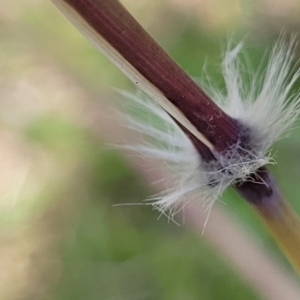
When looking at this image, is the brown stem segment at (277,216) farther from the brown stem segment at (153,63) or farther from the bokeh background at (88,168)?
the bokeh background at (88,168)

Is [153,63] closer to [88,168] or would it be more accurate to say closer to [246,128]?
[246,128]

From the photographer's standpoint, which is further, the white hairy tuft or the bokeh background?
the bokeh background

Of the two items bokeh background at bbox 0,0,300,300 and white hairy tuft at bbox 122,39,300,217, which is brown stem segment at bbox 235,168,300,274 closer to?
white hairy tuft at bbox 122,39,300,217

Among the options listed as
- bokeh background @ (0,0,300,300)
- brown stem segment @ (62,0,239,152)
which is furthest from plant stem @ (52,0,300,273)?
bokeh background @ (0,0,300,300)

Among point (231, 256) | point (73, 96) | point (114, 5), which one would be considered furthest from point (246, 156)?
point (73, 96)

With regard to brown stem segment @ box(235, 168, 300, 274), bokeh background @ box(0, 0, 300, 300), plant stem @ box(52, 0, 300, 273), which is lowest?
brown stem segment @ box(235, 168, 300, 274)
